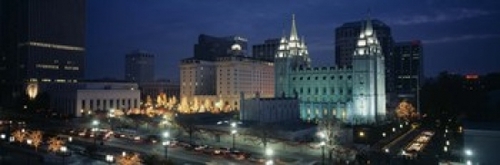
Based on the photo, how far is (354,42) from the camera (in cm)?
17275

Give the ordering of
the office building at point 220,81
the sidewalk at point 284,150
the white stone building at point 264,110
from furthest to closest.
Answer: the office building at point 220,81
the white stone building at point 264,110
the sidewalk at point 284,150

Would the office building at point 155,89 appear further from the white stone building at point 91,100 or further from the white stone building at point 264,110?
the white stone building at point 264,110

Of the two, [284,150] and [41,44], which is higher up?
[41,44]

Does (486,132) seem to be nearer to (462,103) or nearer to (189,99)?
(462,103)

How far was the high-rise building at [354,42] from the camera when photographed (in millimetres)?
175387

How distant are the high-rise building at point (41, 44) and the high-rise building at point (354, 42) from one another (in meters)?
99.9

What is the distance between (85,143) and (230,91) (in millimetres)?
80628

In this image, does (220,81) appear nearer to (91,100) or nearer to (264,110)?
(91,100)

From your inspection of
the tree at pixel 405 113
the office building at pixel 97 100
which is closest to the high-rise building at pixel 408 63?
the tree at pixel 405 113

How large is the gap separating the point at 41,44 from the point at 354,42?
376 ft

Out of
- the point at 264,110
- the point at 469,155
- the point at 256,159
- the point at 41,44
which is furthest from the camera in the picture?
the point at 41,44

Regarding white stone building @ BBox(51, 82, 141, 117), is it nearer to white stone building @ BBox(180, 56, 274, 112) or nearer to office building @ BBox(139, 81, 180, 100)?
white stone building @ BBox(180, 56, 274, 112)

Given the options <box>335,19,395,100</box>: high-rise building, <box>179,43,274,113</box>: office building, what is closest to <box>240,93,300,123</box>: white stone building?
<box>179,43,274,113</box>: office building

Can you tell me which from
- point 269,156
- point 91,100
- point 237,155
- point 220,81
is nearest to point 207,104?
point 220,81
